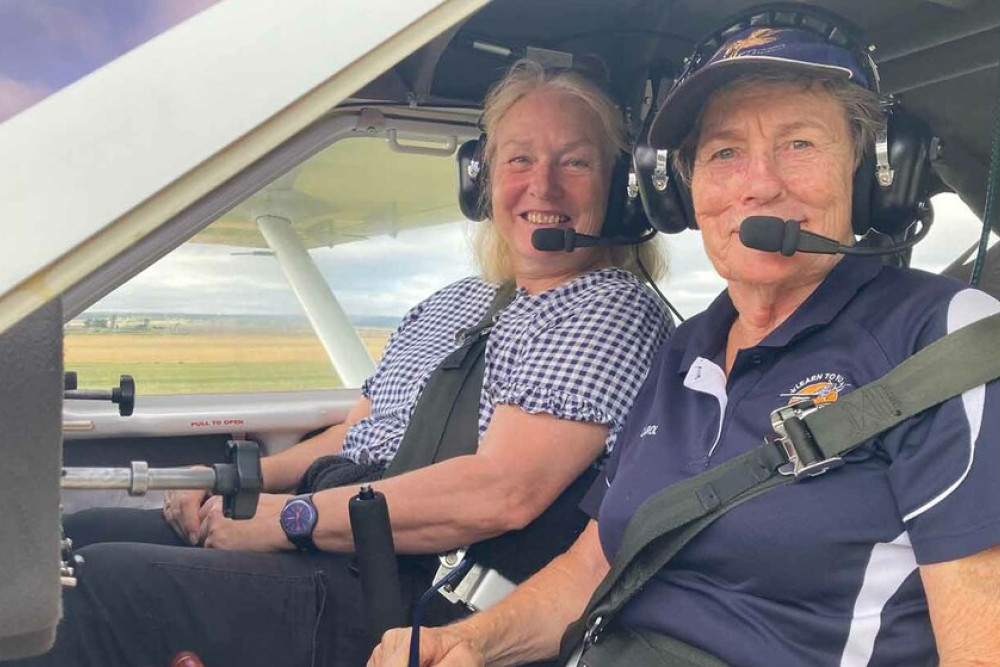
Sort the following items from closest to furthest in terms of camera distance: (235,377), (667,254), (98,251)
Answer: (98,251) → (667,254) → (235,377)

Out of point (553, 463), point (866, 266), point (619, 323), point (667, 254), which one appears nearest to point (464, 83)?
point (667, 254)

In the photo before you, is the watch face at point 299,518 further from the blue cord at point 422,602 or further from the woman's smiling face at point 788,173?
the woman's smiling face at point 788,173

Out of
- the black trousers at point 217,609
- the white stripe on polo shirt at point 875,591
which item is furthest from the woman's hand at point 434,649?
the white stripe on polo shirt at point 875,591

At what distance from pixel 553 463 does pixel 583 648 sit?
355 millimetres

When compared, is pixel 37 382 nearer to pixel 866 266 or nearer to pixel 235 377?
pixel 866 266

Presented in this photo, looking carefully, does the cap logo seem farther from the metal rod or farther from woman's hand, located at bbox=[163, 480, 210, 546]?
woman's hand, located at bbox=[163, 480, 210, 546]

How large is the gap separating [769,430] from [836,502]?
15 centimetres

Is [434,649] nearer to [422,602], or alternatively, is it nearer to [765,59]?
[422,602]

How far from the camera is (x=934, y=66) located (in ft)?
6.54

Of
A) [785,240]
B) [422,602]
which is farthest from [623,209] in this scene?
[422,602]

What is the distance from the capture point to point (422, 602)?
1727 millimetres

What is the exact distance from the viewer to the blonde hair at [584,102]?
2.20 metres

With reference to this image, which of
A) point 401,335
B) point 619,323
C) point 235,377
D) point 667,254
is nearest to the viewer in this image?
point 619,323

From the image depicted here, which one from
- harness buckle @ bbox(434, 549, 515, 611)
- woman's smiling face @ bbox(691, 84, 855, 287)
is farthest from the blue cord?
woman's smiling face @ bbox(691, 84, 855, 287)
